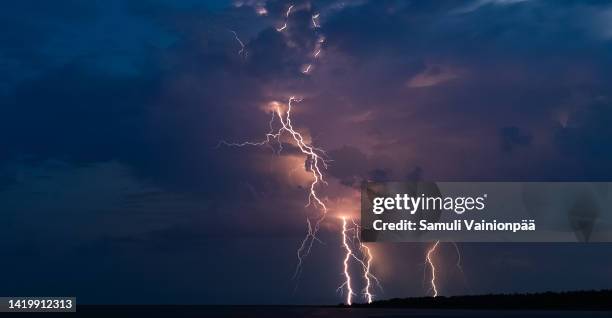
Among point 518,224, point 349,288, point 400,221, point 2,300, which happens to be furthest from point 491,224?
point 2,300

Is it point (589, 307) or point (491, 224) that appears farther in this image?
point (589, 307)

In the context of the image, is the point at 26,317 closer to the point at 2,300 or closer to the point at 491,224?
the point at 2,300

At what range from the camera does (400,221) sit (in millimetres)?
31359

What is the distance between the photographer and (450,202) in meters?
31.8

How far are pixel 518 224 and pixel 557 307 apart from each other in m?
58.5

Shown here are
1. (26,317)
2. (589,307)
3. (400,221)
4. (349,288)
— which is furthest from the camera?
(589,307)

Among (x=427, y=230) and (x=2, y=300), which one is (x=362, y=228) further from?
(x=2, y=300)

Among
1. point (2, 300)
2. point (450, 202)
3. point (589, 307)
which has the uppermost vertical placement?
point (589, 307)

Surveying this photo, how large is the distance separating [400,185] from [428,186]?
1.34 m

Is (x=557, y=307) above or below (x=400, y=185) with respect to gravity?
above

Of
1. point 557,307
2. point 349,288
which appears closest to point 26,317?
point 349,288

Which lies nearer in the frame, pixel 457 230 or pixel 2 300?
pixel 457 230

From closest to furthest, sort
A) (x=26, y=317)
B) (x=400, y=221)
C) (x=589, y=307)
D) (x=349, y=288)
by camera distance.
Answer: (x=400, y=221) < (x=349, y=288) < (x=26, y=317) < (x=589, y=307)

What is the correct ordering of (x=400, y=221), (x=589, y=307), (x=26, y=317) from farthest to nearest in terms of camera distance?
(x=589, y=307), (x=26, y=317), (x=400, y=221)
